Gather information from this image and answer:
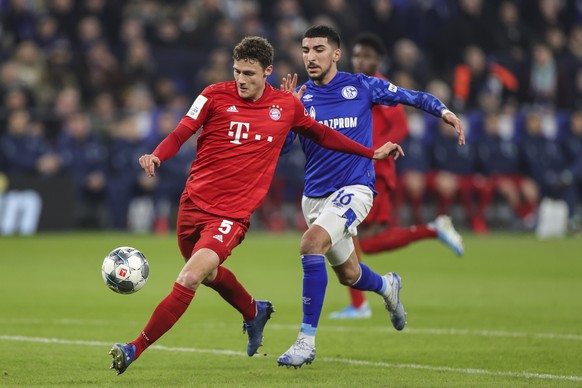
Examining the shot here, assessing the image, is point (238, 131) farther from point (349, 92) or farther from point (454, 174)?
point (454, 174)

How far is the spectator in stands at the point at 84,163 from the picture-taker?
22203mm

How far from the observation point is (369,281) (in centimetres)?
906

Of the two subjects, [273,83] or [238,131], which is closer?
[238,131]

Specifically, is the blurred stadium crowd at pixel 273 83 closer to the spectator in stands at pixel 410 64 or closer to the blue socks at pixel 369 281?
the spectator in stands at pixel 410 64

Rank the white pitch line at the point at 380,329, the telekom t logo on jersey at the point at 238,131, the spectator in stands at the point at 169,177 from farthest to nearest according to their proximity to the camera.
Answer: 1. the spectator in stands at the point at 169,177
2. the white pitch line at the point at 380,329
3. the telekom t logo on jersey at the point at 238,131

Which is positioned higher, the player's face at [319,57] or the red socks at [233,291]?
the player's face at [319,57]

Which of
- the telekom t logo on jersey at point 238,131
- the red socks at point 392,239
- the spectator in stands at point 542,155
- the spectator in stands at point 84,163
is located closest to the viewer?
the telekom t logo on jersey at point 238,131

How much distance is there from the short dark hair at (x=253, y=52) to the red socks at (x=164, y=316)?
5.42 ft

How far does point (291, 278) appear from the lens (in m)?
15.0

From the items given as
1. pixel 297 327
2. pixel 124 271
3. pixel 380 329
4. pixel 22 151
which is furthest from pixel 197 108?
pixel 22 151

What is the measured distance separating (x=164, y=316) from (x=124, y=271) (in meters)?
0.60

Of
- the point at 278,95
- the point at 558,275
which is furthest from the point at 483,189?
the point at 278,95

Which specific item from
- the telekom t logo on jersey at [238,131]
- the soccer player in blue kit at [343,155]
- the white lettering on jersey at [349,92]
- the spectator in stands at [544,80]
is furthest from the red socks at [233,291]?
the spectator in stands at [544,80]

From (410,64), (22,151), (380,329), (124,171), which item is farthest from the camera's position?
(410,64)
